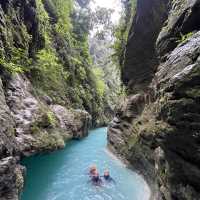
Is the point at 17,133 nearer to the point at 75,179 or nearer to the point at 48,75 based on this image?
the point at 75,179

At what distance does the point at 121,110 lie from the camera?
1808 centimetres

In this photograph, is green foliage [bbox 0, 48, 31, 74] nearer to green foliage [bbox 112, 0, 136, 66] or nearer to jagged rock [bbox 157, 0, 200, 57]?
jagged rock [bbox 157, 0, 200, 57]

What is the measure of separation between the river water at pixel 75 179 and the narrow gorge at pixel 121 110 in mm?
57

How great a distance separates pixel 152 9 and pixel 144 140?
7.82 m

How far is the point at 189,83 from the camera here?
512 cm

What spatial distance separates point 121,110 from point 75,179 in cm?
707

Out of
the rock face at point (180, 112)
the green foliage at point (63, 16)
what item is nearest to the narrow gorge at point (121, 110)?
the rock face at point (180, 112)

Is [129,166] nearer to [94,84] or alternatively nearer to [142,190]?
[142,190]

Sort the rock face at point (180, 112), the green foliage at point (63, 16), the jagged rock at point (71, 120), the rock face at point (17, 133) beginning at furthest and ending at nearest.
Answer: the green foliage at point (63, 16), the jagged rock at point (71, 120), the rock face at point (17, 133), the rock face at point (180, 112)

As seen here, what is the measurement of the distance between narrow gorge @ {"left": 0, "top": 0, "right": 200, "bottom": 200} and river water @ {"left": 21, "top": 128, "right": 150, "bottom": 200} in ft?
0.19

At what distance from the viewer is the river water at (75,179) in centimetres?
1058

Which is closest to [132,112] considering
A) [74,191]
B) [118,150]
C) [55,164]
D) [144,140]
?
[118,150]

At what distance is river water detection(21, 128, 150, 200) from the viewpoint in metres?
10.6

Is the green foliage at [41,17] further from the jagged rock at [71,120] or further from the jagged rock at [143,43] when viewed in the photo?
the jagged rock at [143,43]
